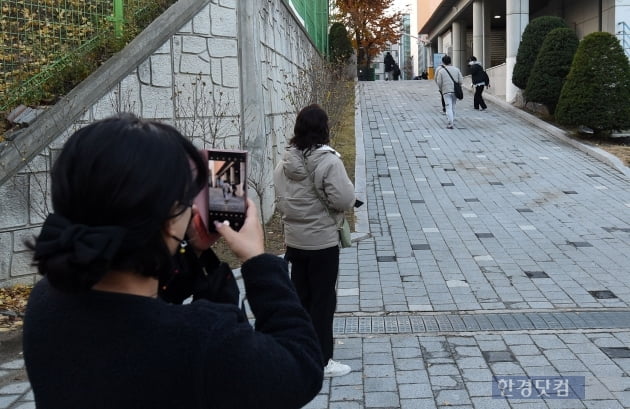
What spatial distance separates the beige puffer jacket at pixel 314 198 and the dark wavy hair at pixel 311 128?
0.06 metres

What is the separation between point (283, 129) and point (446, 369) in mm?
7226

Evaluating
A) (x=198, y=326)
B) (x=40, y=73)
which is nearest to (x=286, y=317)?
(x=198, y=326)

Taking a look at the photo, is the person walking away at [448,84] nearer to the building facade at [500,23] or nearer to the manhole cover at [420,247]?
the building facade at [500,23]

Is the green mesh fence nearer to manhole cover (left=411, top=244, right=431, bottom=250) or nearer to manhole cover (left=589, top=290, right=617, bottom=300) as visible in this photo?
manhole cover (left=411, top=244, right=431, bottom=250)

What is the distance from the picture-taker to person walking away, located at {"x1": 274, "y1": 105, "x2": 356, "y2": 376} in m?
4.50

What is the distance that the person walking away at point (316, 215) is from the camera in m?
4.50

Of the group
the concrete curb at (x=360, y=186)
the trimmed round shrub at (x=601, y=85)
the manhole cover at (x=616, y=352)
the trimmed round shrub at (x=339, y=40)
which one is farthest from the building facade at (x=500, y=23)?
the manhole cover at (x=616, y=352)

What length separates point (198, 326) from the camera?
1.36 meters

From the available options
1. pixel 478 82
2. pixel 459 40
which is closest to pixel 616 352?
pixel 478 82

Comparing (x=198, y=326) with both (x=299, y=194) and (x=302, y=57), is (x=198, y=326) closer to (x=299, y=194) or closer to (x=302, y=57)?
(x=299, y=194)

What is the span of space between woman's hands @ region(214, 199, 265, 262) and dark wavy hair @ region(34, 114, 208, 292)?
0.70ft

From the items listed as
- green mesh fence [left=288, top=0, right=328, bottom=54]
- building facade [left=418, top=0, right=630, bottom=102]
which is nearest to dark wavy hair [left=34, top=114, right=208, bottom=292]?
green mesh fence [left=288, top=0, right=328, bottom=54]

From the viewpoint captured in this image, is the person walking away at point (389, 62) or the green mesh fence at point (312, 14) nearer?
the green mesh fence at point (312, 14)

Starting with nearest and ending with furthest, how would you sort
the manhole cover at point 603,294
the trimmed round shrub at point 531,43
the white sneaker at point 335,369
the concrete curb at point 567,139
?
the white sneaker at point 335,369 < the manhole cover at point 603,294 < the concrete curb at point 567,139 < the trimmed round shrub at point 531,43
